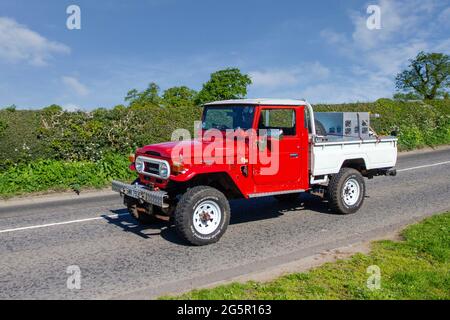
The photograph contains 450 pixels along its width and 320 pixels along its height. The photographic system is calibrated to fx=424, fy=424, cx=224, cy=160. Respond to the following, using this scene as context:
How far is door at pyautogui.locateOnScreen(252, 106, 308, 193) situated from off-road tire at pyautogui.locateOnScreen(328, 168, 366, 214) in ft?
2.64

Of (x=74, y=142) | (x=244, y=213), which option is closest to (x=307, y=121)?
(x=244, y=213)

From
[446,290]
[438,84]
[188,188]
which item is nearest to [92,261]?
[188,188]

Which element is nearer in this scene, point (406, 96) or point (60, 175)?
point (60, 175)

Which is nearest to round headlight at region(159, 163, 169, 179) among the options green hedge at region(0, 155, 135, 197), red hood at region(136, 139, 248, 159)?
red hood at region(136, 139, 248, 159)

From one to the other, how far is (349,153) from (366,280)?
13.3 ft

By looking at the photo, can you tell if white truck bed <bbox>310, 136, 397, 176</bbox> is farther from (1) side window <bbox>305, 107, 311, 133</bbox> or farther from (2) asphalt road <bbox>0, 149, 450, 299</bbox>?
(2) asphalt road <bbox>0, 149, 450, 299</bbox>

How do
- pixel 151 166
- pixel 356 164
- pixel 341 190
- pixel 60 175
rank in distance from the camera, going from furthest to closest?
pixel 60 175 < pixel 356 164 < pixel 341 190 < pixel 151 166

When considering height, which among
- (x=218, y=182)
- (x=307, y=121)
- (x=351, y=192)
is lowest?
(x=351, y=192)

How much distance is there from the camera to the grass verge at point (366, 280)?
188 inches

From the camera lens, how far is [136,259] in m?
6.23

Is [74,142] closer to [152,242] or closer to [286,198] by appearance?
[286,198]

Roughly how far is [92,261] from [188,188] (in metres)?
1.80

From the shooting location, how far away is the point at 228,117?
7.80 meters

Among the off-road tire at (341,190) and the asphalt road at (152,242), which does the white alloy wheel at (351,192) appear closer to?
the off-road tire at (341,190)
